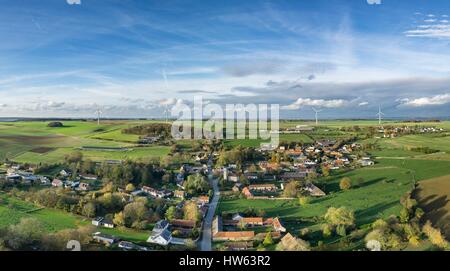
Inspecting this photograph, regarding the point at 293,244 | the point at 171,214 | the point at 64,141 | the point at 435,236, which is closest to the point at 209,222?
the point at 171,214

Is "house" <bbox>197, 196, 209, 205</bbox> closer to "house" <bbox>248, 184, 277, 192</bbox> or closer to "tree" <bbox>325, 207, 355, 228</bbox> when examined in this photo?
"house" <bbox>248, 184, 277, 192</bbox>

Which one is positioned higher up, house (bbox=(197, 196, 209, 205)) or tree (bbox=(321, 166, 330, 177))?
tree (bbox=(321, 166, 330, 177))

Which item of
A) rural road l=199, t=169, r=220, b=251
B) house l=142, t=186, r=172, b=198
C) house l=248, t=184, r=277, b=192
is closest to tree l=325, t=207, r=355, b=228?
rural road l=199, t=169, r=220, b=251

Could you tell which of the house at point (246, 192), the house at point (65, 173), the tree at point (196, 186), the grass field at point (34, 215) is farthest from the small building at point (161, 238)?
the house at point (65, 173)

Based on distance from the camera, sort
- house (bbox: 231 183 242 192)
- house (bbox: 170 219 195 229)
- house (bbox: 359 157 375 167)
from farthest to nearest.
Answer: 1. house (bbox: 359 157 375 167)
2. house (bbox: 231 183 242 192)
3. house (bbox: 170 219 195 229)

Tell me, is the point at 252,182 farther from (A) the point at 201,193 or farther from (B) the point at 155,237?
(B) the point at 155,237

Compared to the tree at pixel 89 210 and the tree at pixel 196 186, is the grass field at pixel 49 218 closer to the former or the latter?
the tree at pixel 89 210

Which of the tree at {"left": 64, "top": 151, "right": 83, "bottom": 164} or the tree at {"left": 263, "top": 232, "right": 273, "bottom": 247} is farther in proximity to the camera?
the tree at {"left": 64, "top": 151, "right": 83, "bottom": 164}

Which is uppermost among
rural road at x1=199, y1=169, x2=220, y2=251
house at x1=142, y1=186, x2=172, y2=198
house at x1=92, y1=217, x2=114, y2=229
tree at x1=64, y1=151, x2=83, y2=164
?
tree at x1=64, y1=151, x2=83, y2=164
